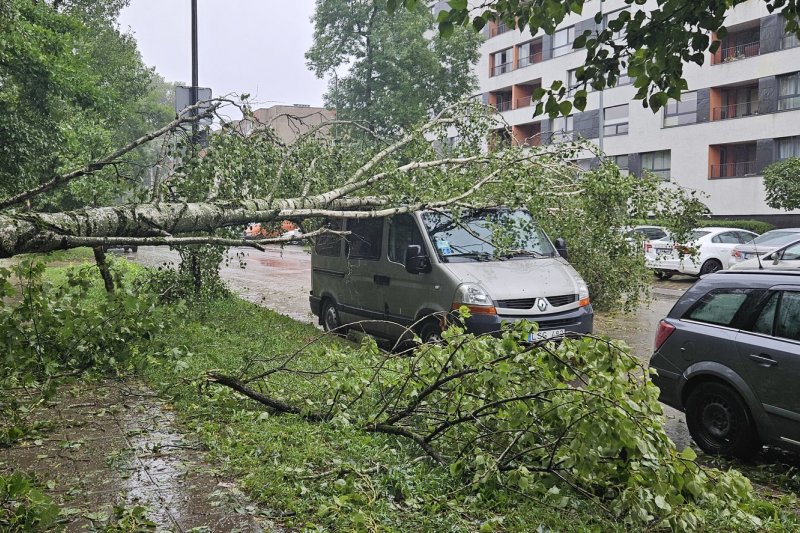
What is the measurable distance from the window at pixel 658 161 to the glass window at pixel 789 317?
1393 inches

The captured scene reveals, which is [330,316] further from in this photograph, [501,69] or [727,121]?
[501,69]

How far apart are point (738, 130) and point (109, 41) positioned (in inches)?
1277

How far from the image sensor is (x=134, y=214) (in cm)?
553

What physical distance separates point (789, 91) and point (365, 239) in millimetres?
30752

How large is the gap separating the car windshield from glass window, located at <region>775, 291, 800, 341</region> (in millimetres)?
13987

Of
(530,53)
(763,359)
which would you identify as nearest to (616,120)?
(530,53)

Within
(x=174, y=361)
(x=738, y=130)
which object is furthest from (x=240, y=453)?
(x=738, y=130)

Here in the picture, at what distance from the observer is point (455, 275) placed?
27.2 ft

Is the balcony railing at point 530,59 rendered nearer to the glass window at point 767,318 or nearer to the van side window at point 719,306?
the van side window at point 719,306

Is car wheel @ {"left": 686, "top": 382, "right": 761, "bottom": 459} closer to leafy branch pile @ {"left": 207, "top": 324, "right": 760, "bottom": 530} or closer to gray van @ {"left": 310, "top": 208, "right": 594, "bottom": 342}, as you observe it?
leafy branch pile @ {"left": 207, "top": 324, "right": 760, "bottom": 530}

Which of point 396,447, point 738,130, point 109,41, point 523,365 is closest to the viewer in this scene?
point 523,365

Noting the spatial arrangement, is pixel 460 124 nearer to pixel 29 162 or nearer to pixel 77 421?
pixel 77 421

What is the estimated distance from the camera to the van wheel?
35.1 feet

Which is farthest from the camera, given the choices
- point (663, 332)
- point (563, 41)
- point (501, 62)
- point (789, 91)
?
point (501, 62)
